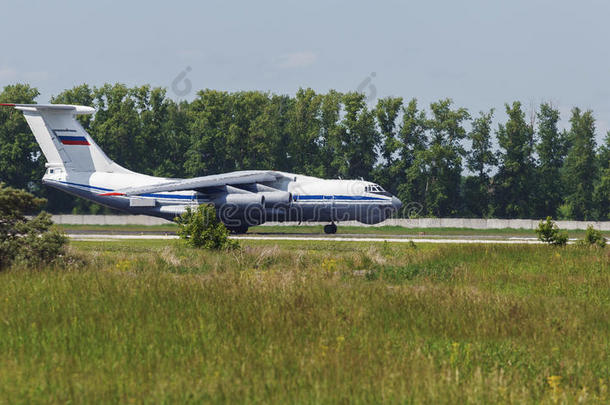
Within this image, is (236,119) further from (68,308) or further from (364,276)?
(68,308)

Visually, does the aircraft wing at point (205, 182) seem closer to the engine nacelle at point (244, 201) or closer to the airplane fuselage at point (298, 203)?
the airplane fuselage at point (298, 203)

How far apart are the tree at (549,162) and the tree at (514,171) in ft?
3.09

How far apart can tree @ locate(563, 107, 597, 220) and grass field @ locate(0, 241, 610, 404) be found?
58.0m

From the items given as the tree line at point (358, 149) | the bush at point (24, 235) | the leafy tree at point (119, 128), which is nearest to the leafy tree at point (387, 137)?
the tree line at point (358, 149)

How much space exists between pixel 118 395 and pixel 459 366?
4194 mm

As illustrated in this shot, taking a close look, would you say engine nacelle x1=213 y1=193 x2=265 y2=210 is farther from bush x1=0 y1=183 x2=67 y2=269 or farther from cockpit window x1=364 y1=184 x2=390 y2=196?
bush x1=0 y1=183 x2=67 y2=269

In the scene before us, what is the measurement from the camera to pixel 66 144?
4681 centimetres

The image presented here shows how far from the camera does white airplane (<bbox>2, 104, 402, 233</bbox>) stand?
42656mm

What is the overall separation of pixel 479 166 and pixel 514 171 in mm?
3898

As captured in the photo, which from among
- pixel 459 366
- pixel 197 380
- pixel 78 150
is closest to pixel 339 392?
pixel 197 380

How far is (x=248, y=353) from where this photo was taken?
8.92 m

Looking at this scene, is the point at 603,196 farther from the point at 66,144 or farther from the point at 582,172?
the point at 66,144

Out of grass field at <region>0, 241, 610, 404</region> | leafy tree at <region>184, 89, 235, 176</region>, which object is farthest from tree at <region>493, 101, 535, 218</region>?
grass field at <region>0, 241, 610, 404</region>

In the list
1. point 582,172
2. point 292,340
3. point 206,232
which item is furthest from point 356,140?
point 292,340
